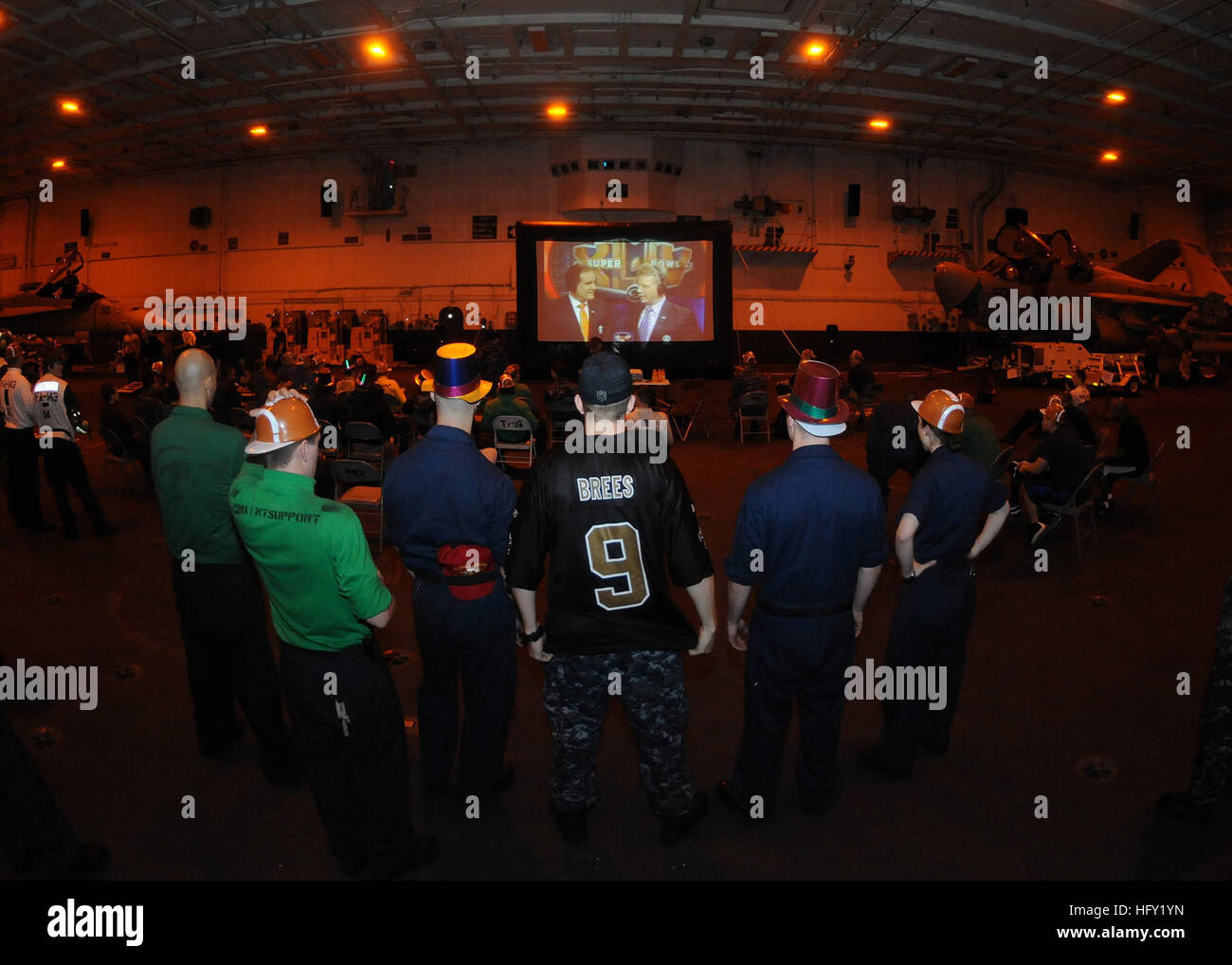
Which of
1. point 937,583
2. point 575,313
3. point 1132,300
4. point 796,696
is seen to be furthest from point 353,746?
point 1132,300

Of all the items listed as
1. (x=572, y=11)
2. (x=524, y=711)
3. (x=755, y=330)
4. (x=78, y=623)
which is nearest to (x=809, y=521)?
(x=524, y=711)

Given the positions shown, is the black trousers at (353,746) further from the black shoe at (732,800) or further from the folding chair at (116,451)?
the folding chair at (116,451)

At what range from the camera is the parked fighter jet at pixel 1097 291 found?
18.5m

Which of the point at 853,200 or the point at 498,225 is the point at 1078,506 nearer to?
the point at 853,200

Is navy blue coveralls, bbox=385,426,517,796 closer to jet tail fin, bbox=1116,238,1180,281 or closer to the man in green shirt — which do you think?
the man in green shirt

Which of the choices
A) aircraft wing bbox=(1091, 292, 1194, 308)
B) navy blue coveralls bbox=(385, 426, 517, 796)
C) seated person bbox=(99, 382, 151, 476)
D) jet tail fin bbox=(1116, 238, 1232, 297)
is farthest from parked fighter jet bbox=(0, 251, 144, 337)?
jet tail fin bbox=(1116, 238, 1232, 297)

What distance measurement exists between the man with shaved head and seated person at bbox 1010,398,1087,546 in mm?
6515

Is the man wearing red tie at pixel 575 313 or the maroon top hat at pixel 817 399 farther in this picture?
the man wearing red tie at pixel 575 313

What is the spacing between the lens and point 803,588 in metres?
3.18

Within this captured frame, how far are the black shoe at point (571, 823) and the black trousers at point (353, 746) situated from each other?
598mm

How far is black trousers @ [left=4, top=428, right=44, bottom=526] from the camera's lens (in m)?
7.56

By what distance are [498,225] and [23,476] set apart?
60.5 feet

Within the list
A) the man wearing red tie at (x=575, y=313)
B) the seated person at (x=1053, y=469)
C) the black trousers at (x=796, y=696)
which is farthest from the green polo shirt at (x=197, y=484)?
the man wearing red tie at (x=575, y=313)
